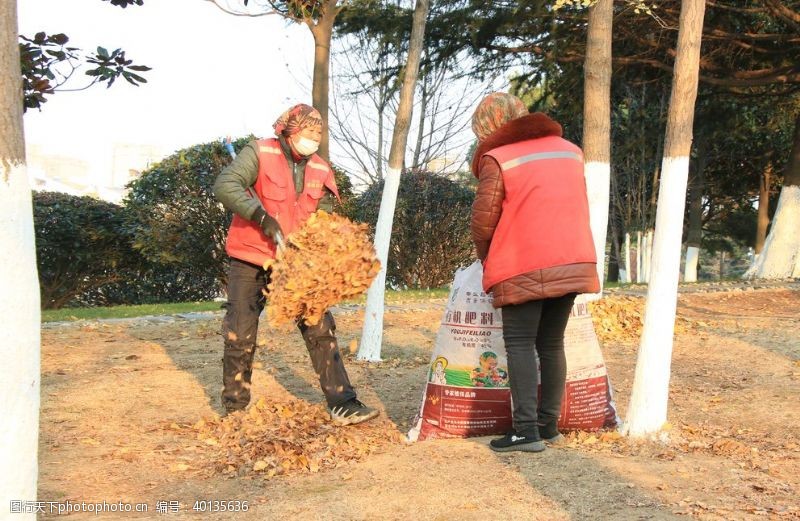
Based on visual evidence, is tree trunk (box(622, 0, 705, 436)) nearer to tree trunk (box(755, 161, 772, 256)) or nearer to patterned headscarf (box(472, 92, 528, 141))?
patterned headscarf (box(472, 92, 528, 141))

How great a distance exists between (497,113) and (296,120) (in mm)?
1108

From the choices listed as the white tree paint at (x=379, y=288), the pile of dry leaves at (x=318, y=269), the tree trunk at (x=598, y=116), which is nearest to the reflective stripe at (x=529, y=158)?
the pile of dry leaves at (x=318, y=269)

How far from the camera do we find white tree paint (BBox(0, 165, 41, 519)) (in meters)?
2.69

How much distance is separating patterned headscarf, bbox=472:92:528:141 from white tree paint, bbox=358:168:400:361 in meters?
2.68

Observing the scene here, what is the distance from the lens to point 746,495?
11.3 feet

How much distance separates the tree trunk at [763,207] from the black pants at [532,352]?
61.4 ft

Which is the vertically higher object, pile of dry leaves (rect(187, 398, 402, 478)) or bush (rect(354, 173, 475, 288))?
bush (rect(354, 173, 475, 288))

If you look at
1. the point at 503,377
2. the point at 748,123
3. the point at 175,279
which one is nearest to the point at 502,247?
the point at 503,377

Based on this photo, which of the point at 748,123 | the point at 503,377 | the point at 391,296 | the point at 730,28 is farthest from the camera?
the point at 748,123

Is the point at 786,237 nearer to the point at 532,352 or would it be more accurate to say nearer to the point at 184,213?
the point at 184,213

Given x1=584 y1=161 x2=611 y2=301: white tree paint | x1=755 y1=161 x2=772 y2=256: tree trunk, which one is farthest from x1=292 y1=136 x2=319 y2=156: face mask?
x1=755 y1=161 x2=772 y2=256: tree trunk

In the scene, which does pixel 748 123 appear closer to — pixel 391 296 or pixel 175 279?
pixel 391 296

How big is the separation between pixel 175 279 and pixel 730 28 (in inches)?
384

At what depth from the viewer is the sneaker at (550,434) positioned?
14.0ft
